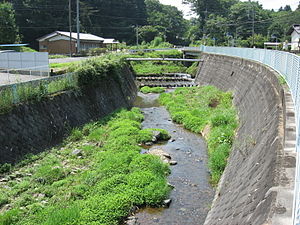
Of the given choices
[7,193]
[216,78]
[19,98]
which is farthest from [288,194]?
[216,78]

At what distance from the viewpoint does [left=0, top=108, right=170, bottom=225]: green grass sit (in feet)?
34.0

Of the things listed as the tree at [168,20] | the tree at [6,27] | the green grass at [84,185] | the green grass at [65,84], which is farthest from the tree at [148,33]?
the green grass at [84,185]

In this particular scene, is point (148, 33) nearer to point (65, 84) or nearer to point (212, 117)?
point (65, 84)

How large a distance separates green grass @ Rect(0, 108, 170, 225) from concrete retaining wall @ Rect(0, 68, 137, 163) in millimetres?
680

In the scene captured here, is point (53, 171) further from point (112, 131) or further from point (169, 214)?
point (112, 131)

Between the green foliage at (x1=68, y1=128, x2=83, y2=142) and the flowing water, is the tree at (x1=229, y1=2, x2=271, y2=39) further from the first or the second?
the green foliage at (x1=68, y1=128, x2=83, y2=142)

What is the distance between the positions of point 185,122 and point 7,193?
→ 1496 centimetres

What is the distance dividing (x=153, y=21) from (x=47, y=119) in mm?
88093

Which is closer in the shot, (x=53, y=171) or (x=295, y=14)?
(x=53, y=171)

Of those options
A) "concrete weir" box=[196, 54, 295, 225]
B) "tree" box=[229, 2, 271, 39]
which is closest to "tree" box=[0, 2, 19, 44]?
"concrete weir" box=[196, 54, 295, 225]

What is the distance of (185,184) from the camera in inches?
548

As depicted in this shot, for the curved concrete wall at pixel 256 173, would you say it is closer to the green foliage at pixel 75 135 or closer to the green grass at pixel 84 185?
the green grass at pixel 84 185

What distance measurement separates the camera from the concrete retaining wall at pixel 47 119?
1427cm

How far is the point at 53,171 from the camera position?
13258 mm
